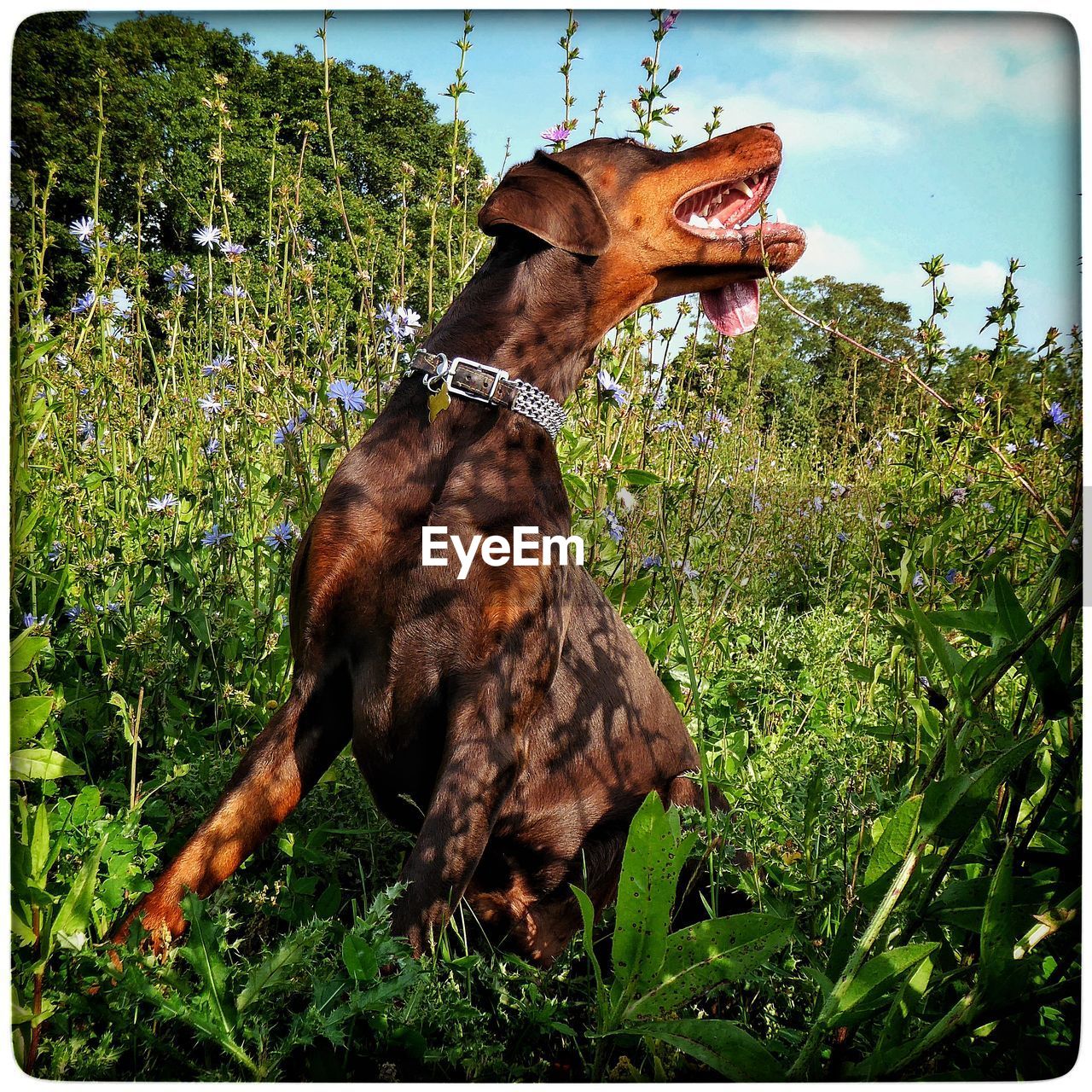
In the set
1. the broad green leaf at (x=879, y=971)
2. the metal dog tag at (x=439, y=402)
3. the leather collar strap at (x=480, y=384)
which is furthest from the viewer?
the leather collar strap at (x=480, y=384)

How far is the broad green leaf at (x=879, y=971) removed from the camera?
123cm

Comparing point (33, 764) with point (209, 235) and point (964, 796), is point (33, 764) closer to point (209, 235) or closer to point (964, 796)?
point (964, 796)

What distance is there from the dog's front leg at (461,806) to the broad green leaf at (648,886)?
48 centimetres

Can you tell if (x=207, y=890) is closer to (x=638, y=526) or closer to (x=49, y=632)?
(x=49, y=632)

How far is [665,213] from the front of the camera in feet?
7.59

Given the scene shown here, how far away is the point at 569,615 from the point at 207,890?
992 mm

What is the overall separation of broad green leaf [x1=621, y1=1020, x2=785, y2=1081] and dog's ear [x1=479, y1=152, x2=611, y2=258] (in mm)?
1632

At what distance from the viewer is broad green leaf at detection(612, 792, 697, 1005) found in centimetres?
134

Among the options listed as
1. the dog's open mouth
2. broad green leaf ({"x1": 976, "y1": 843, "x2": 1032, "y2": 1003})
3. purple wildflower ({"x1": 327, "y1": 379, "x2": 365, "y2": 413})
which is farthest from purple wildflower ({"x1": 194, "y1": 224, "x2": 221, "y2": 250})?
broad green leaf ({"x1": 976, "y1": 843, "x2": 1032, "y2": 1003})

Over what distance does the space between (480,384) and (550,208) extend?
1.47 ft

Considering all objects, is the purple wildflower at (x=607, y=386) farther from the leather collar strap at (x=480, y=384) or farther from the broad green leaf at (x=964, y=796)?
the broad green leaf at (x=964, y=796)

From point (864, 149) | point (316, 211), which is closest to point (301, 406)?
point (316, 211)

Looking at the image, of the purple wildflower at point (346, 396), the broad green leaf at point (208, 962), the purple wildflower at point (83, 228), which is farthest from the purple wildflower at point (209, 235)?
the broad green leaf at point (208, 962)
